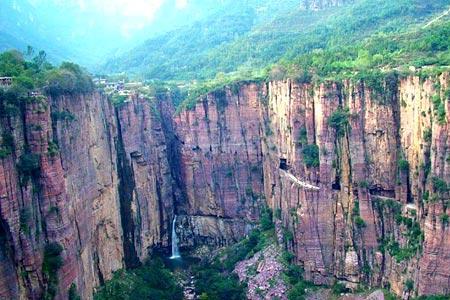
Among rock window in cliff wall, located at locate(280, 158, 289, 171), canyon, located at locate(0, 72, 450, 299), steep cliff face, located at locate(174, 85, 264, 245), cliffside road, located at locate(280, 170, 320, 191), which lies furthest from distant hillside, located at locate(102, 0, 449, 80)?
cliffside road, located at locate(280, 170, 320, 191)

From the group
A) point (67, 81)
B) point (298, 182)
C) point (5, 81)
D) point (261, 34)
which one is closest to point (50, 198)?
point (5, 81)

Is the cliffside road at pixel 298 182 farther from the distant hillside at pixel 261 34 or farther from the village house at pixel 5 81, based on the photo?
the village house at pixel 5 81

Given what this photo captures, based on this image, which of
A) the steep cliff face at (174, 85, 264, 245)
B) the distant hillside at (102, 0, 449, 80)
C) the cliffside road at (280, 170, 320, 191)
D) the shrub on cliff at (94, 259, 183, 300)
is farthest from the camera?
the distant hillside at (102, 0, 449, 80)

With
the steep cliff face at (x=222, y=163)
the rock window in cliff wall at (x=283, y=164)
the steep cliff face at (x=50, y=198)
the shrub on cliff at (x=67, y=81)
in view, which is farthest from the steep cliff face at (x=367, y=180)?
the shrub on cliff at (x=67, y=81)

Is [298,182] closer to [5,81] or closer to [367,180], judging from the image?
[367,180]

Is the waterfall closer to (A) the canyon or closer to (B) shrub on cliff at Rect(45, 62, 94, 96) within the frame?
(A) the canyon

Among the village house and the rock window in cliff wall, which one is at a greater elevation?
the village house
